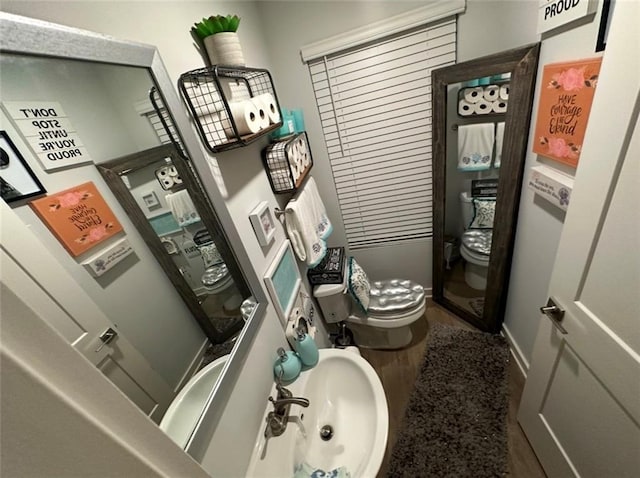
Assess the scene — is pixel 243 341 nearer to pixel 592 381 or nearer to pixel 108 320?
pixel 108 320

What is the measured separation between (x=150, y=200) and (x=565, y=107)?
1462 millimetres

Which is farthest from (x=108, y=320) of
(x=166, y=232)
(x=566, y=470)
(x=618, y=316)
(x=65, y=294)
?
(x=566, y=470)

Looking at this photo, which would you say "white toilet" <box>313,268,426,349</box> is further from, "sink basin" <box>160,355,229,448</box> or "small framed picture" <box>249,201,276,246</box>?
"sink basin" <box>160,355,229,448</box>

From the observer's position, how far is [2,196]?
0.39 metres

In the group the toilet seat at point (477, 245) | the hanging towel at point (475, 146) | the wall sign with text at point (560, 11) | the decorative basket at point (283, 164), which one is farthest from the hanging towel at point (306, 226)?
the wall sign with text at point (560, 11)

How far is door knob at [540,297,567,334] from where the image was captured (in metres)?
0.90

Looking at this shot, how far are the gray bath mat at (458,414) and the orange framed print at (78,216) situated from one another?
1.64 meters

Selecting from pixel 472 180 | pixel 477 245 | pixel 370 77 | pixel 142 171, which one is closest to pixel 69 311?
pixel 142 171

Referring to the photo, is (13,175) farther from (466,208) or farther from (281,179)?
(466,208)

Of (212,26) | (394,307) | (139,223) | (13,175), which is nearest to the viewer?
(13,175)

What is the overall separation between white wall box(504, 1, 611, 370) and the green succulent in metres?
1.18

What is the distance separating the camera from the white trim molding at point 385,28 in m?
1.32

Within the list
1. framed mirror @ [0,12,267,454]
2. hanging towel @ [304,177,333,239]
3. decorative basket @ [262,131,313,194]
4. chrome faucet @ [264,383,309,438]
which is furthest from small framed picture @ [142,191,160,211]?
hanging towel @ [304,177,333,239]

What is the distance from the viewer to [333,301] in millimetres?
1729
